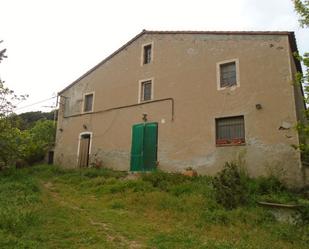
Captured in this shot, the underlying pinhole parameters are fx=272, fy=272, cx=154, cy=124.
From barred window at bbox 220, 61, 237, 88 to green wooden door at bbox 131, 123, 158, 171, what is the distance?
360 cm

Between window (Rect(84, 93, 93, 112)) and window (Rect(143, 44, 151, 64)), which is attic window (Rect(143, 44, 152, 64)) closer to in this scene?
window (Rect(143, 44, 151, 64))

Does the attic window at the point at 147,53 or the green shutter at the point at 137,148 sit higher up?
the attic window at the point at 147,53

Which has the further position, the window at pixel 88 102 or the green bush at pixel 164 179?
the window at pixel 88 102

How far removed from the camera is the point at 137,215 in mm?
6965

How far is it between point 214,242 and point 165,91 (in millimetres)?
8738

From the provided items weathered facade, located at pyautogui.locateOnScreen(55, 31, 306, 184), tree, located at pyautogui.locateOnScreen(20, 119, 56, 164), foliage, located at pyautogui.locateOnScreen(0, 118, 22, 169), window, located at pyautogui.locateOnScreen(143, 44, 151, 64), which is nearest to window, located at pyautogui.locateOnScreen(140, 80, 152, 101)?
weathered facade, located at pyautogui.locateOnScreen(55, 31, 306, 184)

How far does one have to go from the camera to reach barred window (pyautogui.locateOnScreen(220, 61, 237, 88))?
11.1m

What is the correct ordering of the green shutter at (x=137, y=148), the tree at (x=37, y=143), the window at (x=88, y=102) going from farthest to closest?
1. the window at (x=88, y=102)
2. the green shutter at (x=137, y=148)
3. the tree at (x=37, y=143)

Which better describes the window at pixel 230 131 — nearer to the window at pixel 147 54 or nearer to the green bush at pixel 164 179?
the green bush at pixel 164 179

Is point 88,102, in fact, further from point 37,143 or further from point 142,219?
point 142,219

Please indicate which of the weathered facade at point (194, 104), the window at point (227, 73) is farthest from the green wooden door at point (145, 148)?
the window at point (227, 73)

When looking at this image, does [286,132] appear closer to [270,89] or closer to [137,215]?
[270,89]

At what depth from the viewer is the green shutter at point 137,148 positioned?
1267cm

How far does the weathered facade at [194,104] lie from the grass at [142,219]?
5.22 ft
